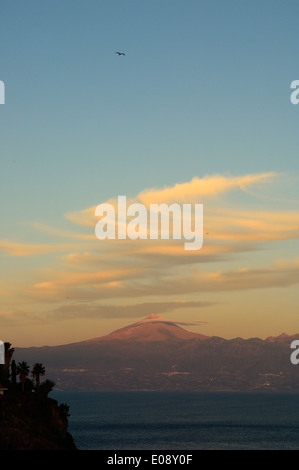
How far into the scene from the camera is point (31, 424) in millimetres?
122125

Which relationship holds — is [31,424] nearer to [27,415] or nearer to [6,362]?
[27,415]

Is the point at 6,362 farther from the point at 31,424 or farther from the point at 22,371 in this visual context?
the point at 31,424

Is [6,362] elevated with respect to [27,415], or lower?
elevated

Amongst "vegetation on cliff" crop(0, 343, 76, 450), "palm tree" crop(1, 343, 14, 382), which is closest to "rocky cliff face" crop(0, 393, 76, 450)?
"vegetation on cliff" crop(0, 343, 76, 450)

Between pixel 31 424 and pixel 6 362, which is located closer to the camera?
pixel 31 424

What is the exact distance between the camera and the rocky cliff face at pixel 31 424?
114m

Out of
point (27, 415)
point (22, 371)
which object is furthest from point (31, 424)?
point (22, 371)

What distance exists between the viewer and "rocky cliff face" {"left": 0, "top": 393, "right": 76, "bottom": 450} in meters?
114

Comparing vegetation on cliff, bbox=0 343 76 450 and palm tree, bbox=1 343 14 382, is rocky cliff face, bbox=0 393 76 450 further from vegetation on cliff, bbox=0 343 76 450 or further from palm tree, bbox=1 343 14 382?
palm tree, bbox=1 343 14 382

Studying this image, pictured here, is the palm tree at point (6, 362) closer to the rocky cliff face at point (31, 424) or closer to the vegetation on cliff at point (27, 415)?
the vegetation on cliff at point (27, 415)
